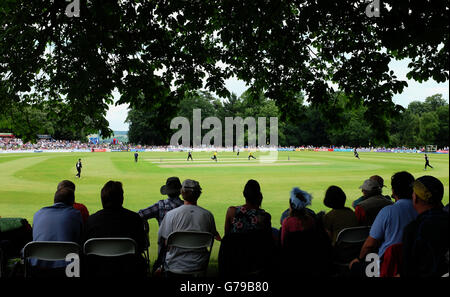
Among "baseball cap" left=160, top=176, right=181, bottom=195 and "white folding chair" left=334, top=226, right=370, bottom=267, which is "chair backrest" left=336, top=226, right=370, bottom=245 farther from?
"baseball cap" left=160, top=176, right=181, bottom=195

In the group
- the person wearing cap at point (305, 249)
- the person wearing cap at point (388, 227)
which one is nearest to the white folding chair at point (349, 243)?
the person wearing cap at point (388, 227)

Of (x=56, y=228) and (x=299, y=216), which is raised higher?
(x=299, y=216)

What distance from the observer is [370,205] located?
5.61m

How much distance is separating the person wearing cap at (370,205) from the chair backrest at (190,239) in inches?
104

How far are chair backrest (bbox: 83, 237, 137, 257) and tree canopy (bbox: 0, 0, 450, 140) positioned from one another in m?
4.50

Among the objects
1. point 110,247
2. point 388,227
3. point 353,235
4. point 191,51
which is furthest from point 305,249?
point 191,51

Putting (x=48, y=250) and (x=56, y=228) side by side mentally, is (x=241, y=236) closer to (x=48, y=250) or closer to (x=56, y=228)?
(x=48, y=250)

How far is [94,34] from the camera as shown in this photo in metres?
7.90

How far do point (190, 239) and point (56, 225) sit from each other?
185cm

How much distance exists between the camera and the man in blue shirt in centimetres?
443

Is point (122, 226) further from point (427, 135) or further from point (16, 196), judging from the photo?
point (427, 135)

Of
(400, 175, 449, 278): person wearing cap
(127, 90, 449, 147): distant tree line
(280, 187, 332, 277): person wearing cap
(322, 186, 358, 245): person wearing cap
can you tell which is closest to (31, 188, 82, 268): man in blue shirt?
(280, 187, 332, 277): person wearing cap
